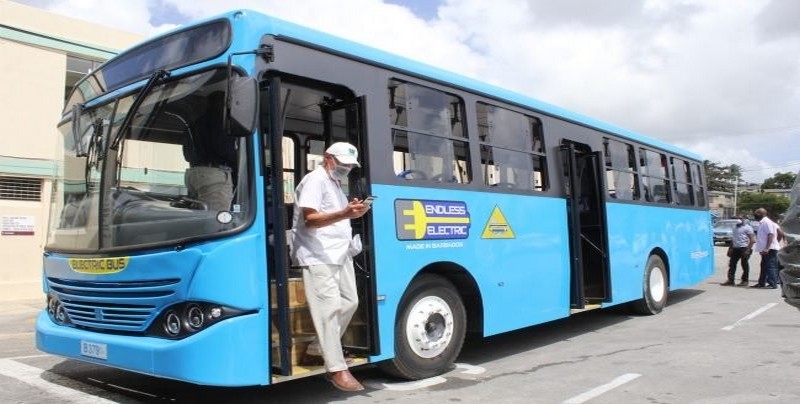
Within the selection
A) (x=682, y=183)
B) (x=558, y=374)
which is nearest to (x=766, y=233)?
(x=682, y=183)

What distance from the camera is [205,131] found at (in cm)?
446

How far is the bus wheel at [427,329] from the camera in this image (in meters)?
5.43

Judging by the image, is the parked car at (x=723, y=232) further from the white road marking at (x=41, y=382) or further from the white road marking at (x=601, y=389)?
the white road marking at (x=41, y=382)

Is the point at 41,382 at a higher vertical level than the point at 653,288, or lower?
lower

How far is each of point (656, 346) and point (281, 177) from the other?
5150mm

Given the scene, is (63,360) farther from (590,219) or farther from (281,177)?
(590,219)

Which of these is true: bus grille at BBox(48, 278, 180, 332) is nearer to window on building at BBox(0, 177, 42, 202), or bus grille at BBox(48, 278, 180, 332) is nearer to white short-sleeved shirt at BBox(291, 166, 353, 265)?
white short-sleeved shirt at BBox(291, 166, 353, 265)

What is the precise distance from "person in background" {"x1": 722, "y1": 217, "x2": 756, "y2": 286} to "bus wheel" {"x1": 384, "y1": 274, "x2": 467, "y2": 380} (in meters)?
10.9

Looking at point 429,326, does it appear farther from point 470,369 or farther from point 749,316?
point 749,316

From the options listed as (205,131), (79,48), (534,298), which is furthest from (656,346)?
(79,48)

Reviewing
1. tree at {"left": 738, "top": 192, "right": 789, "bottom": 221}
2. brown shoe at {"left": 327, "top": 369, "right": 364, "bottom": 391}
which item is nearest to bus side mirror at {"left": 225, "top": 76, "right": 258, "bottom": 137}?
brown shoe at {"left": 327, "top": 369, "right": 364, "bottom": 391}

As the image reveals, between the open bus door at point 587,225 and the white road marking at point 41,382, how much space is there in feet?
17.1

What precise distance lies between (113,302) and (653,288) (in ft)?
26.8

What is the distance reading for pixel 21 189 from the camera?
1369 centimetres
